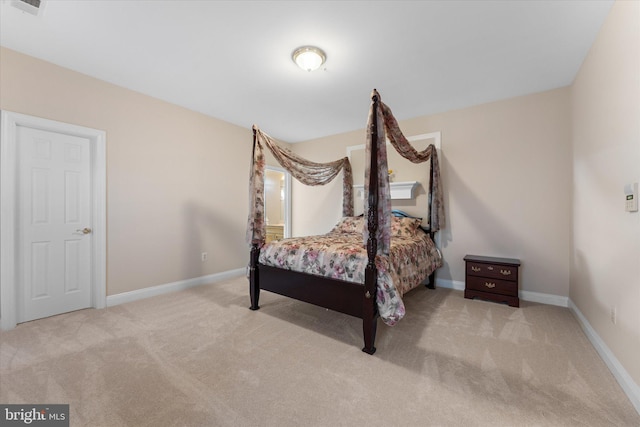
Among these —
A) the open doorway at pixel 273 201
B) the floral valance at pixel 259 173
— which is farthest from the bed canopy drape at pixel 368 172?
the open doorway at pixel 273 201

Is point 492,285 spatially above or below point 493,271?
below

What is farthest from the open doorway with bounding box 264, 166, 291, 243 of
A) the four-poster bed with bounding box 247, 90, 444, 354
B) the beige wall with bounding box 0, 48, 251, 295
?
the four-poster bed with bounding box 247, 90, 444, 354

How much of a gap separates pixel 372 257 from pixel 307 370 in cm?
99

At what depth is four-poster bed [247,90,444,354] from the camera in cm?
215

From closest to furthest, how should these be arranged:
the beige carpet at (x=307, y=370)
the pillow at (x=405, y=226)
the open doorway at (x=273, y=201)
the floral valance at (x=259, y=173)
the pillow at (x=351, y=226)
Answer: the beige carpet at (x=307, y=370) → the floral valance at (x=259, y=173) → the pillow at (x=405, y=226) → the pillow at (x=351, y=226) → the open doorway at (x=273, y=201)

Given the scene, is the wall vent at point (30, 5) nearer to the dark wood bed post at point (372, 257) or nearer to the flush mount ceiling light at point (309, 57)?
the flush mount ceiling light at point (309, 57)

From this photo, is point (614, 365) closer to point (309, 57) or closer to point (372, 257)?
point (372, 257)

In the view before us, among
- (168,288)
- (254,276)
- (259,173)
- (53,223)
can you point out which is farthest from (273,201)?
(53,223)

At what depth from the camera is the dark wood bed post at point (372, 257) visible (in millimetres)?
2125

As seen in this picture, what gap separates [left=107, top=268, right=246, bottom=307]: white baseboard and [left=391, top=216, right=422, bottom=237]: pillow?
282 cm

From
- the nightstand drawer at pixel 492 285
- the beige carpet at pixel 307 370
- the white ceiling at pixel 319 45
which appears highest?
the white ceiling at pixel 319 45

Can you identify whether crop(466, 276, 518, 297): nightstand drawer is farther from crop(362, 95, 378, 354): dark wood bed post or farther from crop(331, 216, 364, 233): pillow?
crop(362, 95, 378, 354): dark wood bed post

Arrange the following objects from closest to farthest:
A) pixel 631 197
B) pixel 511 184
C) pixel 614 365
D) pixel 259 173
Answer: pixel 631 197
pixel 614 365
pixel 259 173
pixel 511 184

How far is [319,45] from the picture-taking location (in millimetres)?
2396
